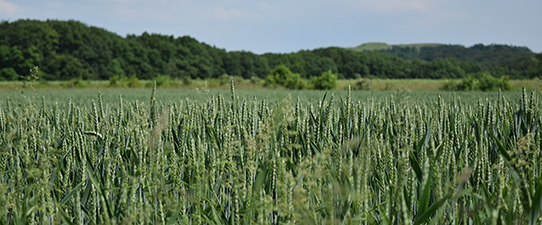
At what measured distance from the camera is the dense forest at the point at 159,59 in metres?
58.6

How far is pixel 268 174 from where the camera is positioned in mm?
2490

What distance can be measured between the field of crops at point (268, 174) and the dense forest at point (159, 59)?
53020 mm

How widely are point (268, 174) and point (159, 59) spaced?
74.0 m

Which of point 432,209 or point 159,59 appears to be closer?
point 432,209

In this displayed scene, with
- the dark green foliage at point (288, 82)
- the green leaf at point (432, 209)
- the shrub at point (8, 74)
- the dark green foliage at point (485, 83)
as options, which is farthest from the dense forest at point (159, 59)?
the green leaf at point (432, 209)

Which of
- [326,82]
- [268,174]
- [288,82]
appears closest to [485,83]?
[326,82]

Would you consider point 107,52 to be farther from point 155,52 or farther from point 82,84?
point 82,84

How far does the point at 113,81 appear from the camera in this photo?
153ft

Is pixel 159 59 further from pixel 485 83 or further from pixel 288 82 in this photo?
pixel 485 83

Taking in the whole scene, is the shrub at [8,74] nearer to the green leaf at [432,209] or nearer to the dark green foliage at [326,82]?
the dark green foliage at [326,82]

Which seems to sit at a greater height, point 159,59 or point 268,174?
point 159,59

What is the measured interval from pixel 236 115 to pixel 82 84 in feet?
150

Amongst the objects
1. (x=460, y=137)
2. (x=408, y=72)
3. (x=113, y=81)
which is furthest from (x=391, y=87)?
(x=408, y=72)

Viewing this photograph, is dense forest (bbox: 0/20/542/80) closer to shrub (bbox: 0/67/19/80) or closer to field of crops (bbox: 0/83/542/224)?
shrub (bbox: 0/67/19/80)
